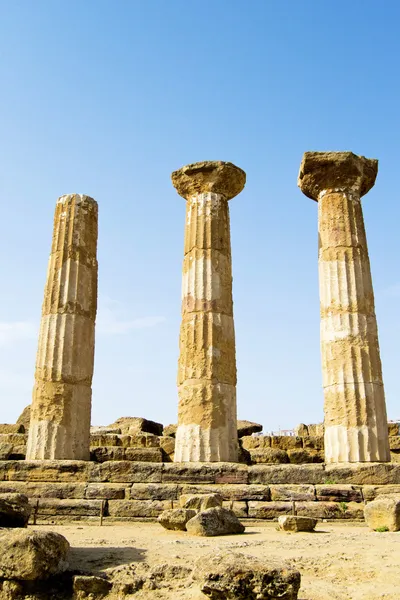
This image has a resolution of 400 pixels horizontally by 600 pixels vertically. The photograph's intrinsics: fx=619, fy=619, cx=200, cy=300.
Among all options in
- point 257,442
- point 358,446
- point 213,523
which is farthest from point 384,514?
point 257,442

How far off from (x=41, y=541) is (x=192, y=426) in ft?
28.5

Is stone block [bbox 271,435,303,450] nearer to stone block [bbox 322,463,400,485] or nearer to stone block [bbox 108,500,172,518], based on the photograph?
stone block [bbox 322,463,400,485]

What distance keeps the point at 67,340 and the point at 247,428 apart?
848 centimetres

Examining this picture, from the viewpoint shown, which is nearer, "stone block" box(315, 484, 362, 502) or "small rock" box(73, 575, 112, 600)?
"small rock" box(73, 575, 112, 600)

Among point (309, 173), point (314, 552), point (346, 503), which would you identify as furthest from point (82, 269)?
point (314, 552)

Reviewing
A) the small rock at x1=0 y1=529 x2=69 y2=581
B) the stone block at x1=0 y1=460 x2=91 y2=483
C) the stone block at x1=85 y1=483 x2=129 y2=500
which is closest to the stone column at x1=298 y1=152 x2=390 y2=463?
the stone block at x1=85 y1=483 x2=129 y2=500

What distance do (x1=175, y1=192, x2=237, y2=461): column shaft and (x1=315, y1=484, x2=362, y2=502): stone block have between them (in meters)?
2.56

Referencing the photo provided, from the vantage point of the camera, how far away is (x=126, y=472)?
1423 centimetres

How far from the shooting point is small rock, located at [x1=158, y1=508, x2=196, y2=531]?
1055 cm

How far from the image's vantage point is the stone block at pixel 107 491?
13.6 metres

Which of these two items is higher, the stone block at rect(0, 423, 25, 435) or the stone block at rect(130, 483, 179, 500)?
the stone block at rect(0, 423, 25, 435)

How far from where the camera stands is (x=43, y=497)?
544 inches

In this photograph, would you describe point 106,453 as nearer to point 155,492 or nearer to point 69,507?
point 69,507

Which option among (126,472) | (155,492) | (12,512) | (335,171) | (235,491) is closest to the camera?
(12,512)
